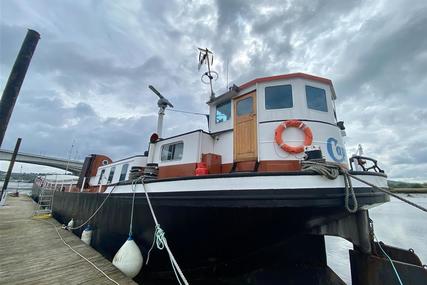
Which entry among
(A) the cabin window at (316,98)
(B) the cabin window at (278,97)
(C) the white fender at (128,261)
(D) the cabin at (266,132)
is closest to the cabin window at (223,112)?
(D) the cabin at (266,132)

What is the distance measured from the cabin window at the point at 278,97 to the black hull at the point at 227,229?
2.47 meters

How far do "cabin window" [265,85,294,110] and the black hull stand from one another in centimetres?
247

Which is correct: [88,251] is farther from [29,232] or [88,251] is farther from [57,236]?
[29,232]

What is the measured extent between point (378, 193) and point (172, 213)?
4503mm

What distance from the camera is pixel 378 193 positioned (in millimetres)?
4668

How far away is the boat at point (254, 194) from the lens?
381 centimetres

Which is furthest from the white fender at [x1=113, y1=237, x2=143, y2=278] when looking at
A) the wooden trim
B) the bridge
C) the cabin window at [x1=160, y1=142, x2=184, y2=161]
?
the bridge

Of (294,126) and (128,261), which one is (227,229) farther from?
(294,126)

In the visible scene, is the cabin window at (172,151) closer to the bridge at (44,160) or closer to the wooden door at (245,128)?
the wooden door at (245,128)

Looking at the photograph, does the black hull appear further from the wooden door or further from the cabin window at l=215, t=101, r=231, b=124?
the cabin window at l=215, t=101, r=231, b=124

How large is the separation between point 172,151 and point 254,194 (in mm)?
3587

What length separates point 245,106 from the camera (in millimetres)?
5848

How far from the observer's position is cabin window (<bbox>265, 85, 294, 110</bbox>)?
5.41 meters

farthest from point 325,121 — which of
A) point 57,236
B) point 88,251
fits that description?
point 57,236
